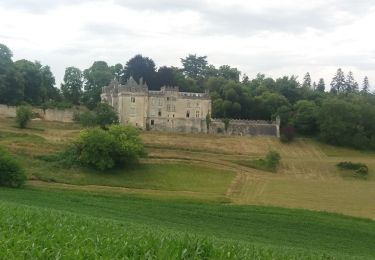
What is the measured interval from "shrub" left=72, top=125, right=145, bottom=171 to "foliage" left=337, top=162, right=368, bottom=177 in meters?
27.1

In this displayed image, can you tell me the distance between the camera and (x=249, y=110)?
108m

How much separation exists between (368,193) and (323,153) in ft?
89.8

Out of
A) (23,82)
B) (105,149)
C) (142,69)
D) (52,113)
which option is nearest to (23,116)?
(52,113)

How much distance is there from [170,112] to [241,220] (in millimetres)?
60172

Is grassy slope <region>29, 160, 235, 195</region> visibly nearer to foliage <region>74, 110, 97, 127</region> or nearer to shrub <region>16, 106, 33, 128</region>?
shrub <region>16, 106, 33, 128</region>

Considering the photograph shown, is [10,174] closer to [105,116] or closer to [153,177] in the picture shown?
[153,177]

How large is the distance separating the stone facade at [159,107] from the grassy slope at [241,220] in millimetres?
48464

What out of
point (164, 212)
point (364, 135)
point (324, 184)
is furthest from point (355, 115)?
point (164, 212)

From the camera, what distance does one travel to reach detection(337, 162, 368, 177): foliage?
71506mm

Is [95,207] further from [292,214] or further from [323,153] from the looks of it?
[323,153]

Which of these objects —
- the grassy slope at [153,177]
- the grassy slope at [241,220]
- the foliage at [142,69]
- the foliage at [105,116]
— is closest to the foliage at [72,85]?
the foliage at [142,69]

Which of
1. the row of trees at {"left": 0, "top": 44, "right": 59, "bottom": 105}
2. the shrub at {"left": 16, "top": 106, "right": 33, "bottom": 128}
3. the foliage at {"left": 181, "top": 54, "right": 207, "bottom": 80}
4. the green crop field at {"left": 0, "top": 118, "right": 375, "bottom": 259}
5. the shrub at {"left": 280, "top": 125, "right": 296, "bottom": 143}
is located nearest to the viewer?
the green crop field at {"left": 0, "top": 118, "right": 375, "bottom": 259}

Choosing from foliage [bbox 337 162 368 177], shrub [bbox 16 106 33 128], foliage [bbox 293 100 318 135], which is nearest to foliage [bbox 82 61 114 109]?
shrub [bbox 16 106 33 128]

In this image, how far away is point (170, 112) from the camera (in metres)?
95.9
